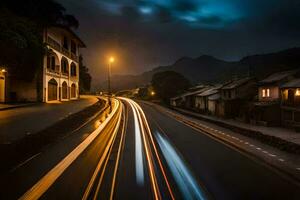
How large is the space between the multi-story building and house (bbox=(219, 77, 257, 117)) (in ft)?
97.1

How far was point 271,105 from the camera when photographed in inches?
1382

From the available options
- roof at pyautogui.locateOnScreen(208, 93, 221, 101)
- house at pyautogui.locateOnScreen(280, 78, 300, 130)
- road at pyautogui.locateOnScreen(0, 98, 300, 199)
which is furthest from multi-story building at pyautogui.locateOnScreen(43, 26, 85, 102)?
house at pyautogui.locateOnScreen(280, 78, 300, 130)

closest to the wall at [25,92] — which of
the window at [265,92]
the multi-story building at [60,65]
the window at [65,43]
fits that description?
the multi-story building at [60,65]

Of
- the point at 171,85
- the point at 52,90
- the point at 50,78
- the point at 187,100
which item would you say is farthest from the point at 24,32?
the point at 171,85

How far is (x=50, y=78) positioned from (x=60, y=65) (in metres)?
5.62

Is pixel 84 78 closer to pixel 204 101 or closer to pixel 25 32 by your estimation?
pixel 204 101

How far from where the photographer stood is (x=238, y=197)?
929cm

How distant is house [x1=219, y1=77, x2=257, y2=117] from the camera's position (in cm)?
4464

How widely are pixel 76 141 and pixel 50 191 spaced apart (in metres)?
9.32

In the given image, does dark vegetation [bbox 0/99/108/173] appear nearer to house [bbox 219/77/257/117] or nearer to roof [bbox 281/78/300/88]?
roof [bbox 281/78/300/88]

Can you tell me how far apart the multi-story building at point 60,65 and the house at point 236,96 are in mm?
29596

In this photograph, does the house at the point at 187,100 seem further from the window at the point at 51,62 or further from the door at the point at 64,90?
the window at the point at 51,62

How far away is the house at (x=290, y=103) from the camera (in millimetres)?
31984

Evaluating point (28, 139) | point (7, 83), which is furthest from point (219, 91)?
point (28, 139)
